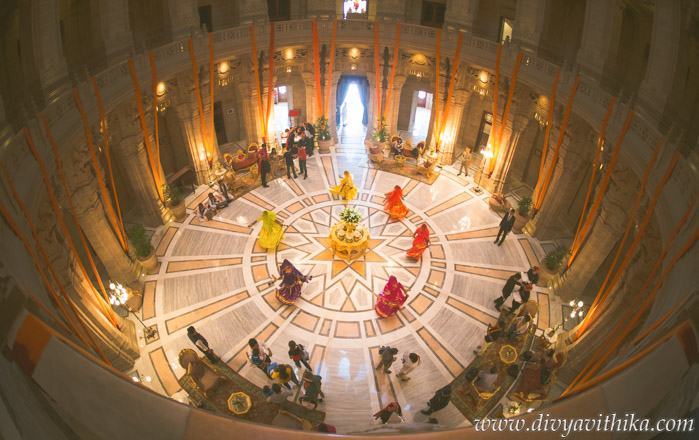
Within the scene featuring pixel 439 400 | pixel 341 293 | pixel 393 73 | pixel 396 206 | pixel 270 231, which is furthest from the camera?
pixel 393 73

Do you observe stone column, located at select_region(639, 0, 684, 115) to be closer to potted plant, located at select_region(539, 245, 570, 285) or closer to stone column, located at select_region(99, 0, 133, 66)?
potted plant, located at select_region(539, 245, 570, 285)

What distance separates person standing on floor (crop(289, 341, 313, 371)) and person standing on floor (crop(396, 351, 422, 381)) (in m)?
2.60

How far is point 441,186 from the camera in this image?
19.0m

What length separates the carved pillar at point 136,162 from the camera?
1376 centimetres

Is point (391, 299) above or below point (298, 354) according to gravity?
above

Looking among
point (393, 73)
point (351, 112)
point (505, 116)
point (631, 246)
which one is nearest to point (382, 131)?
point (393, 73)

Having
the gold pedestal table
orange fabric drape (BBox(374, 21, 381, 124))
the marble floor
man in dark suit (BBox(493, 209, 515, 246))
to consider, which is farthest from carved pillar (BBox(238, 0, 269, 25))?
man in dark suit (BBox(493, 209, 515, 246))

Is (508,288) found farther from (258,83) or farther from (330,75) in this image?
(258,83)

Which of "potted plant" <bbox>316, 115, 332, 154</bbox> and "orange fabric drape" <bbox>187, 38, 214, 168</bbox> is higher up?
"potted plant" <bbox>316, 115, 332, 154</bbox>

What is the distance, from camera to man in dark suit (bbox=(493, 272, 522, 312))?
12.8 meters

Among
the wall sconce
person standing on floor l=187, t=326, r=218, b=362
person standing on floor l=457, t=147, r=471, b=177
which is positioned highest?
the wall sconce

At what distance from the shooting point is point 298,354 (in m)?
10.5

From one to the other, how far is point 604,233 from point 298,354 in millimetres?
9919

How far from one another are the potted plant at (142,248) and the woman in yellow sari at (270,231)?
3.82 metres
